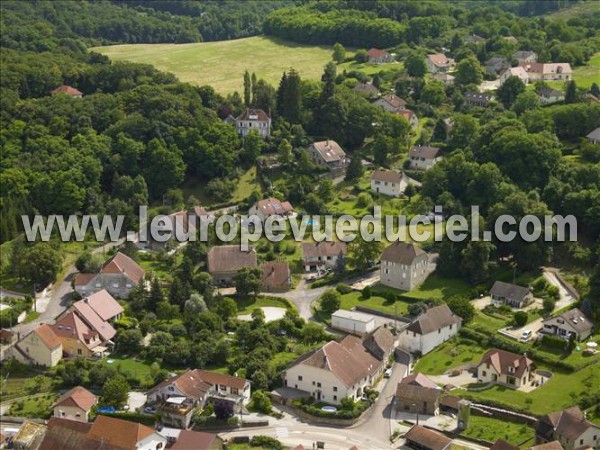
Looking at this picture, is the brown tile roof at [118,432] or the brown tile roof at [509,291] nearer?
the brown tile roof at [118,432]

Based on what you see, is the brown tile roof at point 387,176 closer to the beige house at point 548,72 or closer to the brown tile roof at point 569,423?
the beige house at point 548,72

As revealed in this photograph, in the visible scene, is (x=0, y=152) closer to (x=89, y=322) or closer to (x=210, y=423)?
(x=89, y=322)

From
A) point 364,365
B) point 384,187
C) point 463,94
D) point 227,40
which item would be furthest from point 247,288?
point 227,40

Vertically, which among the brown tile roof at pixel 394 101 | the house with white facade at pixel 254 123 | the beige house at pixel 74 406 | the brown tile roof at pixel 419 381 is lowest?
the beige house at pixel 74 406

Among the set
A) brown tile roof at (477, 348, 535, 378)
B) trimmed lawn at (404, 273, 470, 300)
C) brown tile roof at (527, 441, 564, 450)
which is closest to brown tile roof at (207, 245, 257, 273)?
trimmed lawn at (404, 273, 470, 300)

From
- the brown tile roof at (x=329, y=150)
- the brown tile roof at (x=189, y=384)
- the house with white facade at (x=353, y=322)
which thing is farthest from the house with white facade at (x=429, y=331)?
the brown tile roof at (x=329, y=150)

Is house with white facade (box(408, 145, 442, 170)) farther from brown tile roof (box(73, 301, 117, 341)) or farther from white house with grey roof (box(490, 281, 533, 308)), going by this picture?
brown tile roof (box(73, 301, 117, 341))

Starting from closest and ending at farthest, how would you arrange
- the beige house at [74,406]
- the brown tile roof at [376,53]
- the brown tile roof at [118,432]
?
the brown tile roof at [118,432] < the beige house at [74,406] < the brown tile roof at [376,53]
